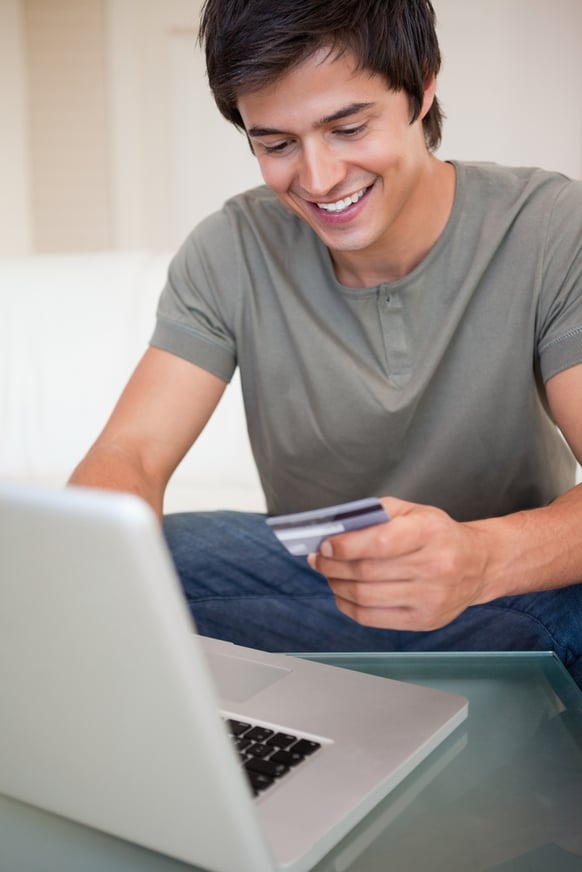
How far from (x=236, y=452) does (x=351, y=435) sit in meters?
0.93

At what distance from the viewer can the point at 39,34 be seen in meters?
4.06

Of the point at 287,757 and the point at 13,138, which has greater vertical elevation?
the point at 13,138

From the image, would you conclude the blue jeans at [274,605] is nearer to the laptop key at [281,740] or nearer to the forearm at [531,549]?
the forearm at [531,549]

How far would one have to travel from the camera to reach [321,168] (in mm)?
1189

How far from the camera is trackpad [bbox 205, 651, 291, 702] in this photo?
848 millimetres

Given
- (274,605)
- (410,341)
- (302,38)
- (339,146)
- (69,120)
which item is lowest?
(274,605)

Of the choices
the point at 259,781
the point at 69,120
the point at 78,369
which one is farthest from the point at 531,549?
the point at 69,120

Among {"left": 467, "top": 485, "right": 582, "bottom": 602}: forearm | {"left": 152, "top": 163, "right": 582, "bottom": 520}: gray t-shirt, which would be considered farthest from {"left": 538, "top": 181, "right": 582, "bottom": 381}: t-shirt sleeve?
{"left": 467, "top": 485, "right": 582, "bottom": 602}: forearm

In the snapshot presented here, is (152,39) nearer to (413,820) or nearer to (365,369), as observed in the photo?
(365,369)

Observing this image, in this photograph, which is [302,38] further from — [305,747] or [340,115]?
[305,747]

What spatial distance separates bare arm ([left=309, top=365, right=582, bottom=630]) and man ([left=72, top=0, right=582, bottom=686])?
0.10 metres

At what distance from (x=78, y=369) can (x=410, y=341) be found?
1.19 m

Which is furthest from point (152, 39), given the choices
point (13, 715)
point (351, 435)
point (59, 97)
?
point (13, 715)

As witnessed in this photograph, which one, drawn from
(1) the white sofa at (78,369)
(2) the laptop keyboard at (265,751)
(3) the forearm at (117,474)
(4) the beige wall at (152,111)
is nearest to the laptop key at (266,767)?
(2) the laptop keyboard at (265,751)
